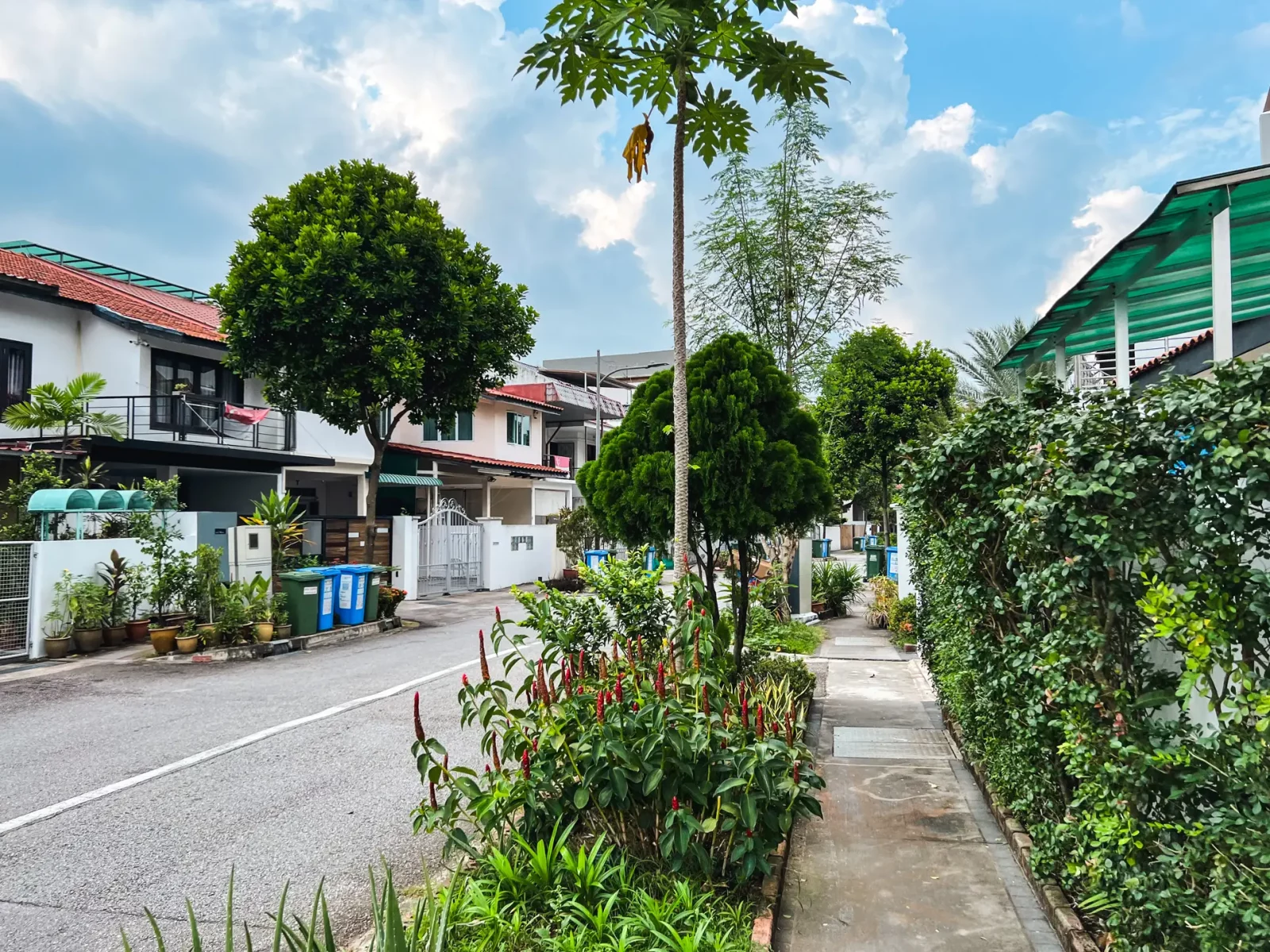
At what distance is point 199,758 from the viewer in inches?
283

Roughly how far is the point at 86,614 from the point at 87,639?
385 mm

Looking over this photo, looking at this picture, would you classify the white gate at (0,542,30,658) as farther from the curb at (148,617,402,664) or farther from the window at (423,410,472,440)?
the window at (423,410,472,440)

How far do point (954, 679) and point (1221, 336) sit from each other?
2.81 m

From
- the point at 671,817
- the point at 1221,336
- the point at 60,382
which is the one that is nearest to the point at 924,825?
the point at 671,817

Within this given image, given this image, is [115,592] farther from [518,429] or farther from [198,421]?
[518,429]

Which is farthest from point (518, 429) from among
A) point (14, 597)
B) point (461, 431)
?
point (14, 597)

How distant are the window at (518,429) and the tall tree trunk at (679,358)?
26641mm

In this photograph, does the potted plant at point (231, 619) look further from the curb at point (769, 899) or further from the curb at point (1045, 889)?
the curb at point (1045, 889)

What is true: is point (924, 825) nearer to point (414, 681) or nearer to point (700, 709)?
point (700, 709)

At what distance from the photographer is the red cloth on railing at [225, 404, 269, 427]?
2012 centimetres

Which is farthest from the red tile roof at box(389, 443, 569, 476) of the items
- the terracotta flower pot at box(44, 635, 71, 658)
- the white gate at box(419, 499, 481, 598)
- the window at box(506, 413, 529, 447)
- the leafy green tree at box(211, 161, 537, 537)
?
the terracotta flower pot at box(44, 635, 71, 658)

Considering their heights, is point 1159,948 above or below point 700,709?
below

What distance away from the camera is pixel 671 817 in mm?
3629

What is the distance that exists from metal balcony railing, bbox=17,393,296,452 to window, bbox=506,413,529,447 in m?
11.6
